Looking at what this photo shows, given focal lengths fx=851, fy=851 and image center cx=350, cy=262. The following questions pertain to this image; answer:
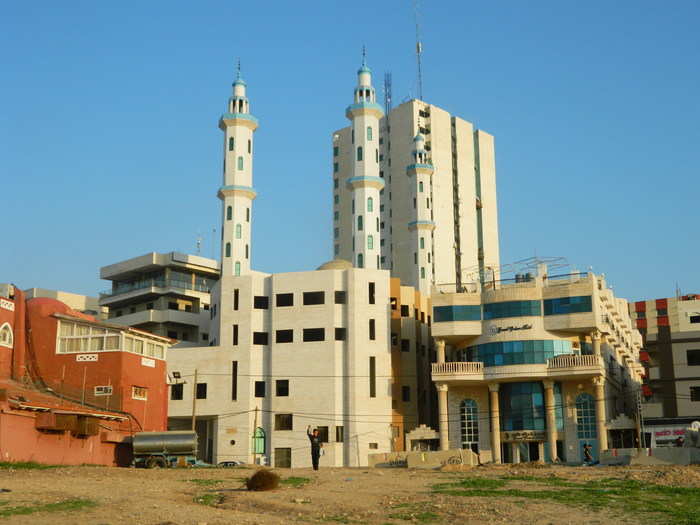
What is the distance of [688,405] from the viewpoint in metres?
84.3

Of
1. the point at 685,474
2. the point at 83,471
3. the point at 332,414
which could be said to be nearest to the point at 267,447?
the point at 332,414

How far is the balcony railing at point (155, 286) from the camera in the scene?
102312mm

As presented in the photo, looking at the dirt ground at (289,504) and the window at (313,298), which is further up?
the window at (313,298)

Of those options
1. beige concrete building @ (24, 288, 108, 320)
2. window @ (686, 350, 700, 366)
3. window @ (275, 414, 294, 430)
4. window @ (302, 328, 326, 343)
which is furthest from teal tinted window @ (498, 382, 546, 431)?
beige concrete building @ (24, 288, 108, 320)

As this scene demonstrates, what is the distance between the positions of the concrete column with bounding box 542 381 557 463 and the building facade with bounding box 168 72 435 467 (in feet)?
43.5

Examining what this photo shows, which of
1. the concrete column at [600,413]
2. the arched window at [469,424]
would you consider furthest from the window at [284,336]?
the concrete column at [600,413]

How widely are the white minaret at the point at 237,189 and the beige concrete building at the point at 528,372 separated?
66.1 feet

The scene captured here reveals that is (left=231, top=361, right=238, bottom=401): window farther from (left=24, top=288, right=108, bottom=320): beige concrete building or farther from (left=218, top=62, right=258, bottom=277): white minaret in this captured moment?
(left=24, top=288, right=108, bottom=320): beige concrete building

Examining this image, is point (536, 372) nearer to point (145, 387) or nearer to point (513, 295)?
point (513, 295)

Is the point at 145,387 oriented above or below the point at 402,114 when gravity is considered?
below

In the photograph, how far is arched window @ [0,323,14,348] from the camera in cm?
5609

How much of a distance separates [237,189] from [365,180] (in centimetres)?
1217

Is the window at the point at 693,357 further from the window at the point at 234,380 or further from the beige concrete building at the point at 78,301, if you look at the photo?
the beige concrete building at the point at 78,301

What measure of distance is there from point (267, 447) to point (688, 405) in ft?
139
